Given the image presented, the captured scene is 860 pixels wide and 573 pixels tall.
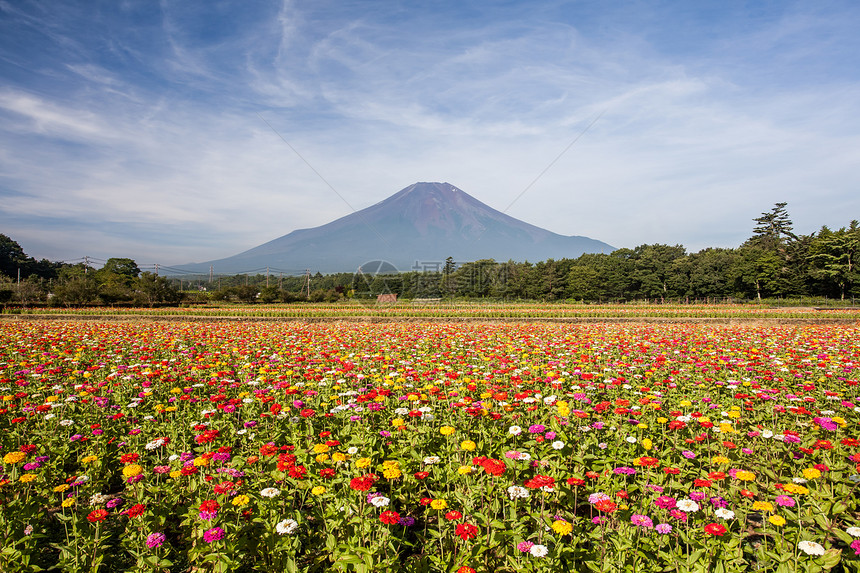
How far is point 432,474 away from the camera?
11.9 ft

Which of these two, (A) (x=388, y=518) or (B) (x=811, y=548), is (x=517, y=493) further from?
(B) (x=811, y=548)

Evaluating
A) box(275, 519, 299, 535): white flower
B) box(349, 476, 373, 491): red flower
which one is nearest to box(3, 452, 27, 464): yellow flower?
box(275, 519, 299, 535): white flower

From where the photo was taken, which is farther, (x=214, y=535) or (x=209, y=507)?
(x=209, y=507)

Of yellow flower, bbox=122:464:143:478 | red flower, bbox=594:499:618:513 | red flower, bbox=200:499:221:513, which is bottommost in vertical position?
red flower, bbox=594:499:618:513

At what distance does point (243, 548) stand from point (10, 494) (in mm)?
2473

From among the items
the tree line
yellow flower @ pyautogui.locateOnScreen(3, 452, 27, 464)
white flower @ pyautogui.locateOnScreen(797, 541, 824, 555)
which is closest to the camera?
white flower @ pyautogui.locateOnScreen(797, 541, 824, 555)

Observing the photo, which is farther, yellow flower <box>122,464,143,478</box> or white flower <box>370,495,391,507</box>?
yellow flower <box>122,464,143,478</box>

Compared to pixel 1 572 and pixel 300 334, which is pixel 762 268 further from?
pixel 1 572

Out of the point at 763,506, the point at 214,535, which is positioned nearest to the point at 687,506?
the point at 763,506

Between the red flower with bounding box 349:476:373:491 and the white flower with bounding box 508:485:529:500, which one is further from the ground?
the red flower with bounding box 349:476:373:491

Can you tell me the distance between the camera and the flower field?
2.54 m

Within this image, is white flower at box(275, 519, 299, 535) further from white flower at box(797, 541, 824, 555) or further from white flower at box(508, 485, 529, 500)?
white flower at box(797, 541, 824, 555)

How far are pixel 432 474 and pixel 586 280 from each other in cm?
6256

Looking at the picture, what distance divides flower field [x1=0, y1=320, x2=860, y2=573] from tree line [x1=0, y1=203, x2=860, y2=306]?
32.9 metres
